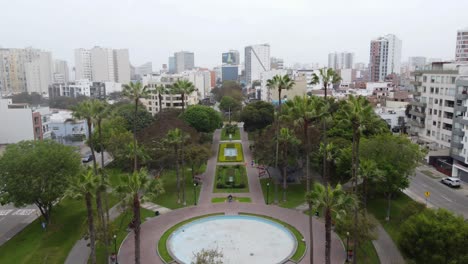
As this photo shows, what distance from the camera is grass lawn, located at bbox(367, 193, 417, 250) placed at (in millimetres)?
39266

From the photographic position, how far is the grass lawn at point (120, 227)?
34.1 m

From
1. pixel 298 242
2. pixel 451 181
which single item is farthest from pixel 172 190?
pixel 451 181

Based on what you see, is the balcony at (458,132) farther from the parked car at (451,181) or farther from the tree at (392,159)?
the tree at (392,159)

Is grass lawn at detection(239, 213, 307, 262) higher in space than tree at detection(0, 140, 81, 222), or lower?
lower

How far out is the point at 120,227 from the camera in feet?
132

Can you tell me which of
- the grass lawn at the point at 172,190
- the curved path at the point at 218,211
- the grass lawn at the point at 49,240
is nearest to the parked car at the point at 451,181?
the curved path at the point at 218,211

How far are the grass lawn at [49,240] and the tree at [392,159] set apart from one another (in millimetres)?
31438

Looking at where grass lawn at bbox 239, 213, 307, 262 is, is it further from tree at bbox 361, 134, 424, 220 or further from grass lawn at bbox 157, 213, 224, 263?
tree at bbox 361, 134, 424, 220

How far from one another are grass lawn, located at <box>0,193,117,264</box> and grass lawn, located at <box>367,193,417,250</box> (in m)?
31.9

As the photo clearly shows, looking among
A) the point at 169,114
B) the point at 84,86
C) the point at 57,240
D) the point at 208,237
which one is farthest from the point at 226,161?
the point at 84,86

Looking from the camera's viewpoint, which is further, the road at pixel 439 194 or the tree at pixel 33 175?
the road at pixel 439 194

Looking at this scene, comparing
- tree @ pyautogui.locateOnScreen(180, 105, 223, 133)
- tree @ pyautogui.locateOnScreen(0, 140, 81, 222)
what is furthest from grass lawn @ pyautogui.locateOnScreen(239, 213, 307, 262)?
tree @ pyautogui.locateOnScreen(180, 105, 223, 133)

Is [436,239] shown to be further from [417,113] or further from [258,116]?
[258,116]

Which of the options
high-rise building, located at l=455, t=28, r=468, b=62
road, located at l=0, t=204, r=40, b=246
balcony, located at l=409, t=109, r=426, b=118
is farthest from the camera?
high-rise building, located at l=455, t=28, r=468, b=62
